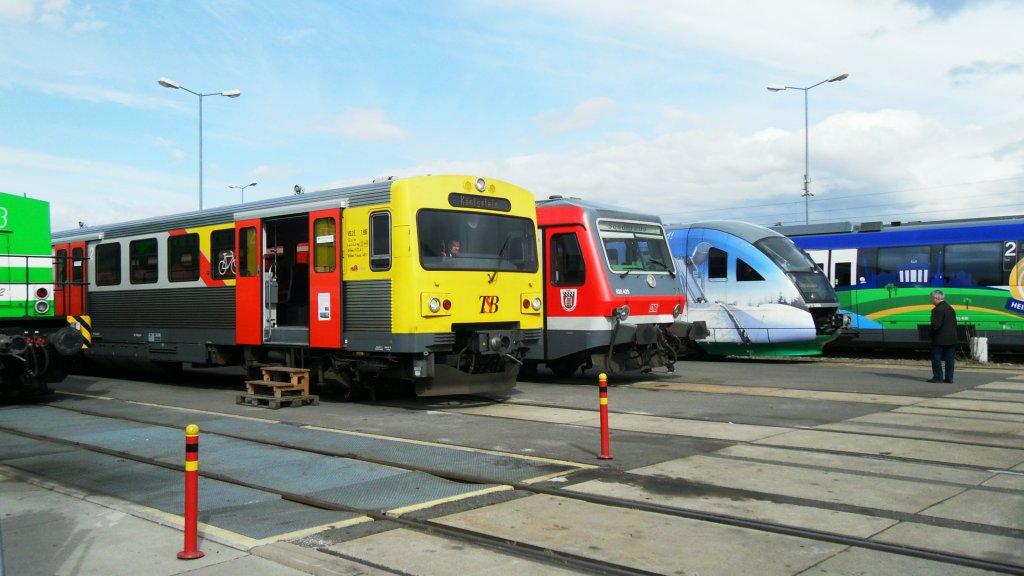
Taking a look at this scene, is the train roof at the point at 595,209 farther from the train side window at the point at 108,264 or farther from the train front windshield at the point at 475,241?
the train side window at the point at 108,264

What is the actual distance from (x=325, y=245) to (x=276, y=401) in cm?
247

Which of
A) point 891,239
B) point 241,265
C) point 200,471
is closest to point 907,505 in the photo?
point 200,471

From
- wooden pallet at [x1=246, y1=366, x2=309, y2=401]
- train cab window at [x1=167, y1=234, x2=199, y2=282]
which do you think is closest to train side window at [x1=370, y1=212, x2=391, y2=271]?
wooden pallet at [x1=246, y1=366, x2=309, y2=401]

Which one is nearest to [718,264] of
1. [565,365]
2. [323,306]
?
[565,365]

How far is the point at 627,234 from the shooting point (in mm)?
15406

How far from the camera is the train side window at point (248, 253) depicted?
45.9ft

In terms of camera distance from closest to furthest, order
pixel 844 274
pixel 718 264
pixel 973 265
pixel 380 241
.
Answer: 1. pixel 380 241
2. pixel 973 265
3. pixel 718 264
4. pixel 844 274

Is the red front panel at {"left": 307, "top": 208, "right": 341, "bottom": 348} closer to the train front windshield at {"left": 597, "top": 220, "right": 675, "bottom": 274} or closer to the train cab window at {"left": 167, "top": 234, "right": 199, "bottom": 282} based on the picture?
the train cab window at {"left": 167, "top": 234, "right": 199, "bottom": 282}

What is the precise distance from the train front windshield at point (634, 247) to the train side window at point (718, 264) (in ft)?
13.8

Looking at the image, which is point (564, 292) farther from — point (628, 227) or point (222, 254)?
point (222, 254)

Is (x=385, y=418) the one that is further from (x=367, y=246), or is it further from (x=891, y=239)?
(x=891, y=239)

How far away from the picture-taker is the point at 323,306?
12.8 metres

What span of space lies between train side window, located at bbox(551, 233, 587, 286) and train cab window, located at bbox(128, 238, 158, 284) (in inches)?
304

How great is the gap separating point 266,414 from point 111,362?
26.4 ft
